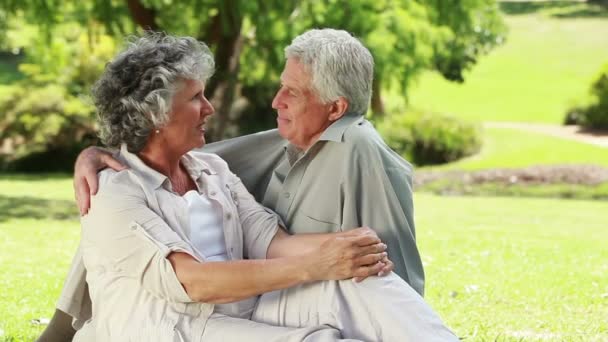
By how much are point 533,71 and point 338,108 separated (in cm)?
2897

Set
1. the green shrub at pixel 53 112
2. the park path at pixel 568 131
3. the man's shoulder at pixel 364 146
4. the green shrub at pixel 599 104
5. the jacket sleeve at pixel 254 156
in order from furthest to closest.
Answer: the green shrub at pixel 599 104 < the park path at pixel 568 131 < the green shrub at pixel 53 112 < the jacket sleeve at pixel 254 156 < the man's shoulder at pixel 364 146

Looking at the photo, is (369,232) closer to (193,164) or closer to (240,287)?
(240,287)

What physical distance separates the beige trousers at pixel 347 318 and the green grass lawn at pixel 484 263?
2.22 metres

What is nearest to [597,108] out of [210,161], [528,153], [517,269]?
[528,153]

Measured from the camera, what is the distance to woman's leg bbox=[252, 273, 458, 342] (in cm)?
276

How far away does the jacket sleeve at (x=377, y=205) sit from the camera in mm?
3129

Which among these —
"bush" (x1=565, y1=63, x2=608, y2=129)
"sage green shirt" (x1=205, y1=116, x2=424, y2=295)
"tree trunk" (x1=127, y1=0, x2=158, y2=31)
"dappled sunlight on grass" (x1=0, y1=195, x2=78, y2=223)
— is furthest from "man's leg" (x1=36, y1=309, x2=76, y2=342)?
"bush" (x1=565, y1=63, x2=608, y2=129)

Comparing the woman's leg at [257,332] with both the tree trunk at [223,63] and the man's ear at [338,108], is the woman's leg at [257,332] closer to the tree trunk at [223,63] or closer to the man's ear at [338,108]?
the man's ear at [338,108]

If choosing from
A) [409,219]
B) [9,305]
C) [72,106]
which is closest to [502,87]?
[72,106]

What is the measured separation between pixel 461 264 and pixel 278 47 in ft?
14.9

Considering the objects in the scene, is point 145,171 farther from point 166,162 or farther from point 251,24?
point 251,24

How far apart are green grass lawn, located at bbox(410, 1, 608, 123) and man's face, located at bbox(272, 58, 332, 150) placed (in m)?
19.2

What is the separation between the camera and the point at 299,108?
322cm

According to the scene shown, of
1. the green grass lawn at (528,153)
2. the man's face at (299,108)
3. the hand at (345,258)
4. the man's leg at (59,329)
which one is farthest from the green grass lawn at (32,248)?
the green grass lawn at (528,153)
